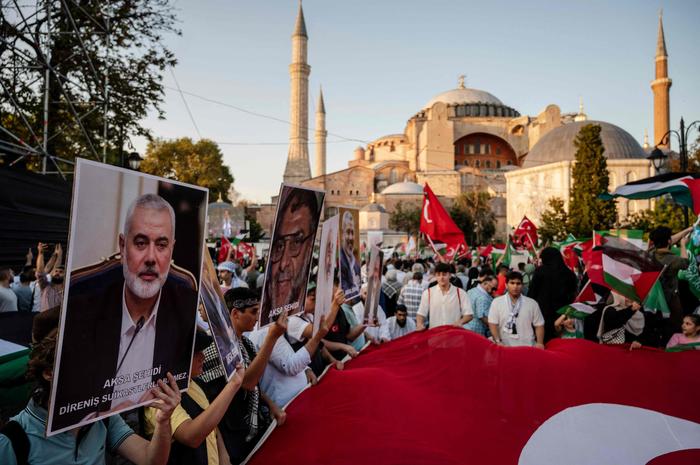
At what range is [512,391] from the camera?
175 inches

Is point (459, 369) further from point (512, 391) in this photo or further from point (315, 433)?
point (315, 433)

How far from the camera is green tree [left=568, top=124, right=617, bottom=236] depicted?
32.8 metres

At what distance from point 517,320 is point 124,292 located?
4834mm

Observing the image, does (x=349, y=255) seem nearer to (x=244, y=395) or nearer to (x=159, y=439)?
(x=244, y=395)

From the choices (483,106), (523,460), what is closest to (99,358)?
(523,460)

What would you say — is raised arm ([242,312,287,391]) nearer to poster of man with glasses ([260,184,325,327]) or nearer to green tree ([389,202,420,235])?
poster of man with glasses ([260,184,325,327])

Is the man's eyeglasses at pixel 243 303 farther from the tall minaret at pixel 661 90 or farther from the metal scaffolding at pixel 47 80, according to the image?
the tall minaret at pixel 661 90

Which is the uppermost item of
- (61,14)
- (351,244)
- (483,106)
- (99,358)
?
(483,106)

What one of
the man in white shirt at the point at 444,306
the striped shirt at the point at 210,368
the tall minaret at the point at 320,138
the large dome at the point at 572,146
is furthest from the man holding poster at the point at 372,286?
the tall minaret at the point at 320,138

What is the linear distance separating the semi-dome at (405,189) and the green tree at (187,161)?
2298 cm

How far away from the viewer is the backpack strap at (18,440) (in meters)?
1.98

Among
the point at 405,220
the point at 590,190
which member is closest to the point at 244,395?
the point at 590,190

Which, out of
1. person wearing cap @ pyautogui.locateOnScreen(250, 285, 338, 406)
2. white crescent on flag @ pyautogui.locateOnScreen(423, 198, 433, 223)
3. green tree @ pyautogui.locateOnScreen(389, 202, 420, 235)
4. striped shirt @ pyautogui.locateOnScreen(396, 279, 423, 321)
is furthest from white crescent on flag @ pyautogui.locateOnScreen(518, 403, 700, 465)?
green tree @ pyautogui.locateOnScreen(389, 202, 420, 235)

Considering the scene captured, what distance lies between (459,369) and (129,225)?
357 cm
